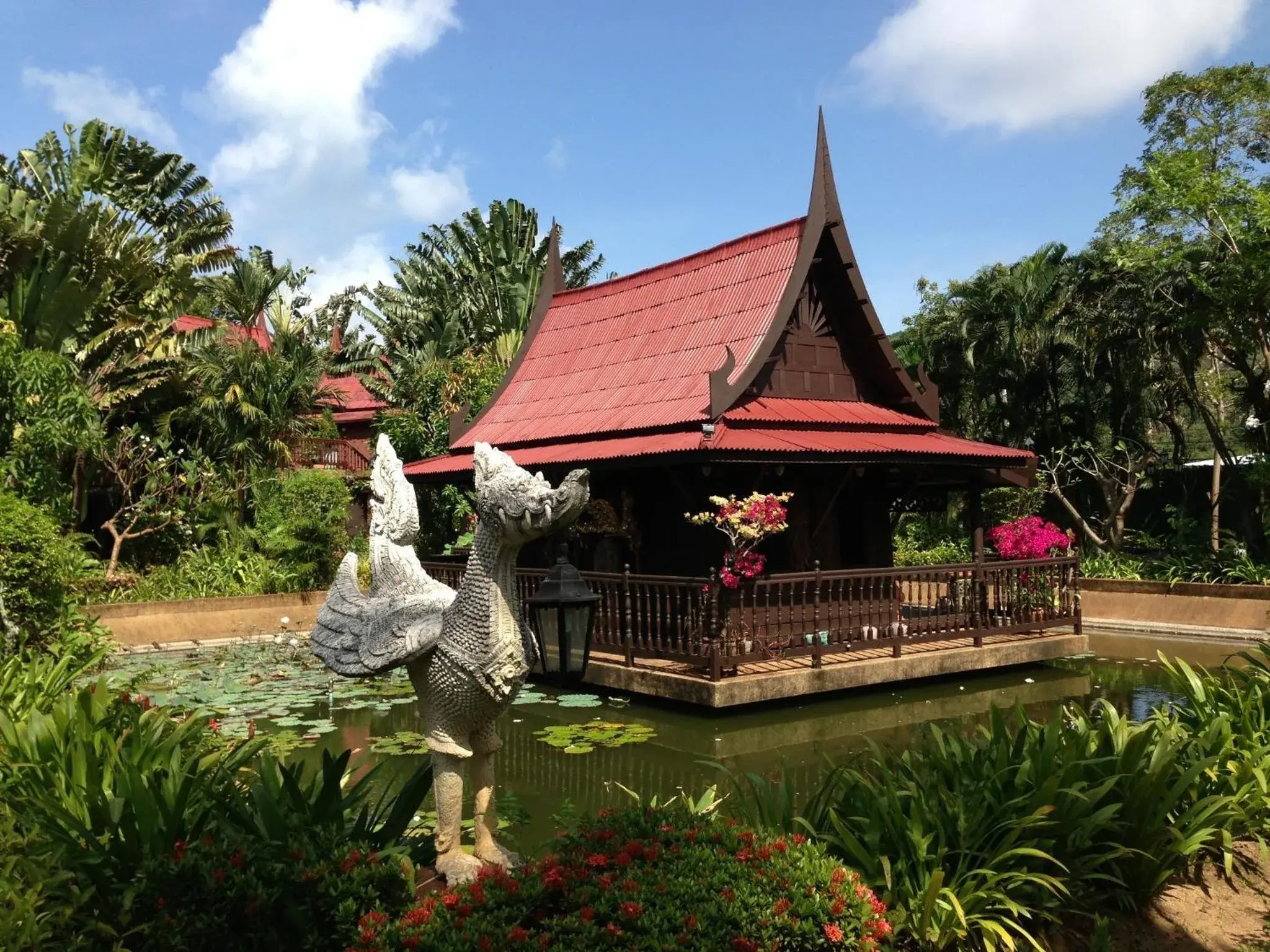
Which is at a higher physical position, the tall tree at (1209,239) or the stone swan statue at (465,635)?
the tall tree at (1209,239)

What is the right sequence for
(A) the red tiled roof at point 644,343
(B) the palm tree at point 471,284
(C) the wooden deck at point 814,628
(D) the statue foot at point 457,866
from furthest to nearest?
(B) the palm tree at point 471,284 → (A) the red tiled roof at point 644,343 → (C) the wooden deck at point 814,628 → (D) the statue foot at point 457,866

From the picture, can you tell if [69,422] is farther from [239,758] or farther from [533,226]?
[533,226]

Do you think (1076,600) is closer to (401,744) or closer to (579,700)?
(579,700)

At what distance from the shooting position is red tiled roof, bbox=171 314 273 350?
20.2 m

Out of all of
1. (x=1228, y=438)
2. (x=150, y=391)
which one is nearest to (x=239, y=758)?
(x=150, y=391)

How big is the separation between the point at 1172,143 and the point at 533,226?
1658 cm

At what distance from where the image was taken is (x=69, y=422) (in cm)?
1076

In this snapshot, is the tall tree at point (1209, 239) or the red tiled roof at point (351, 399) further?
the red tiled roof at point (351, 399)

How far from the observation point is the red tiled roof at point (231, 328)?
2020 centimetres

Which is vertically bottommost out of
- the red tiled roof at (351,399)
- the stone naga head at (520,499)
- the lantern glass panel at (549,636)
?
the lantern glass panel at (549,636)

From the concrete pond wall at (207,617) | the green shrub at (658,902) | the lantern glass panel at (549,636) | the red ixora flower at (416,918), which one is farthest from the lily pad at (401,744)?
the concrete pond wall at (207,617)

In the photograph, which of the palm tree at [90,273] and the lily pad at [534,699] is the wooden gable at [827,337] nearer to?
the lily pad at [534,699]

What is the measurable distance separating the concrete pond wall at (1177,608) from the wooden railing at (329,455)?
15.4 meters

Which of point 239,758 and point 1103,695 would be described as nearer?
point 239,758
